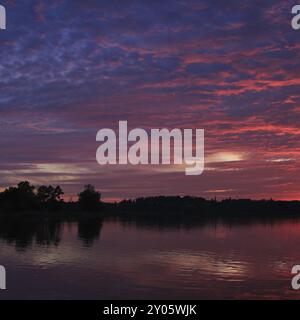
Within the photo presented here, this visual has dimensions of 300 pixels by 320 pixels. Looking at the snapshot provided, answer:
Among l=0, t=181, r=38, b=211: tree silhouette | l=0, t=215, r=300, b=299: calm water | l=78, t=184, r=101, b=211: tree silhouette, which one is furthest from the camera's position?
l=78, t=184, r=101, b=211: tree silhouette

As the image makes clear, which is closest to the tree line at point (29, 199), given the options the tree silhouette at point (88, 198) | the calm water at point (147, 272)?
the tree silhouette at point (88, 198)

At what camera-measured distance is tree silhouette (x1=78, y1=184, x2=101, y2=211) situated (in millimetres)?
193500

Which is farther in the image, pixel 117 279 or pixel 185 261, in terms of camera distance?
pixel 185 261

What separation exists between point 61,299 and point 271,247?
3921 cm

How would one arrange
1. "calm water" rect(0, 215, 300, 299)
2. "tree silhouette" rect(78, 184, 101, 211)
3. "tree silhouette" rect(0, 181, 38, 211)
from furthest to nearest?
"tree silhouette" rect(78, 184, 101, 211) → "tree silhouette" rect(0, 181, 38, 211) → "calm water" rect(0, 215, 300, 299)

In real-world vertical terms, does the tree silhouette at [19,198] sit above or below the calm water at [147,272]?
above

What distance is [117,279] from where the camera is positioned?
3509cm

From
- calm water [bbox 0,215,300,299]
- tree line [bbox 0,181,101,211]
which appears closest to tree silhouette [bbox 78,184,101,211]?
tree line [bbox 0,181,101,211]

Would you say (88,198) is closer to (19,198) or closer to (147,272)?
(19,198)

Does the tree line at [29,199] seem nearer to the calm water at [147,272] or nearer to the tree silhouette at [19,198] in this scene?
the tree silhouette at [19,198]

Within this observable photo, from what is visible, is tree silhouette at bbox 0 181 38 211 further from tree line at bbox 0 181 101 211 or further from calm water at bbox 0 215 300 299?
calm water at bbox 0 215 300 299

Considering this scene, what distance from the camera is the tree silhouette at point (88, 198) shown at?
194 meters
